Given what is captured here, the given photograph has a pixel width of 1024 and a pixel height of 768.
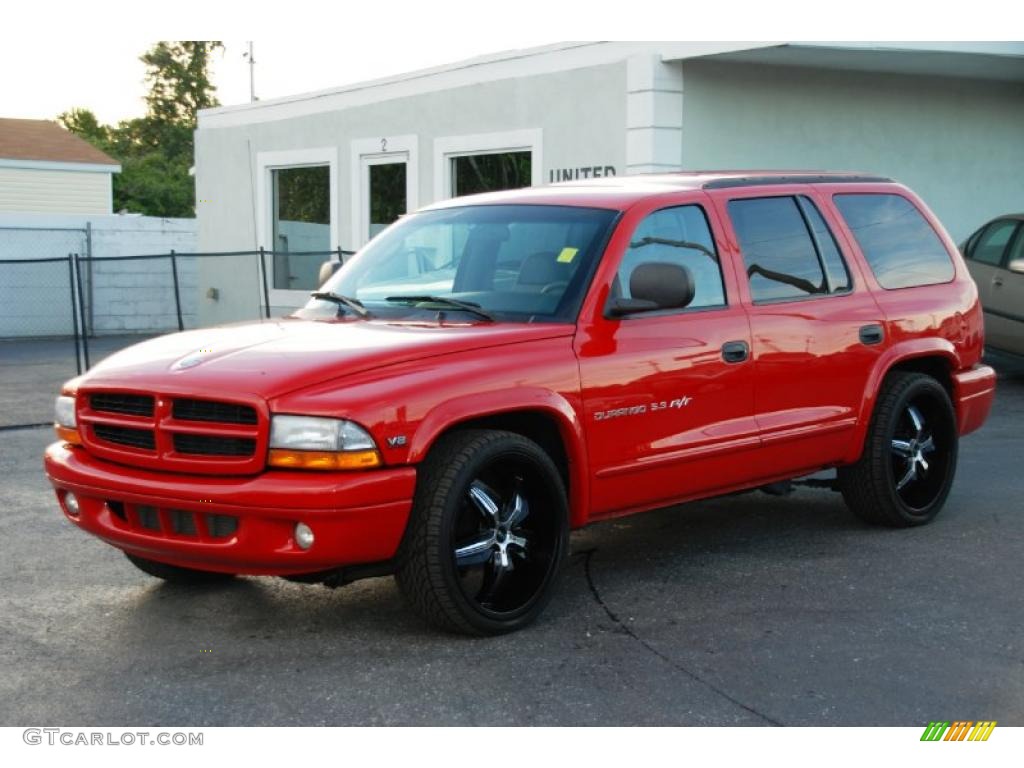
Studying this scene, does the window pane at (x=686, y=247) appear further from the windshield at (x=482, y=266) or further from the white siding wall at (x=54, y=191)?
the white siding wall at (x=54, y=191)

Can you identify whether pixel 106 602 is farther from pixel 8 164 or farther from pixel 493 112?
pixel 8 164

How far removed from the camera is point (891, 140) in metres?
15.8

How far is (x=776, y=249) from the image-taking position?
671cm

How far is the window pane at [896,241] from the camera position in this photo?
7.19 m

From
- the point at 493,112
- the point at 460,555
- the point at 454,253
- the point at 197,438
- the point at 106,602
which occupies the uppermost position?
the point at 493,112

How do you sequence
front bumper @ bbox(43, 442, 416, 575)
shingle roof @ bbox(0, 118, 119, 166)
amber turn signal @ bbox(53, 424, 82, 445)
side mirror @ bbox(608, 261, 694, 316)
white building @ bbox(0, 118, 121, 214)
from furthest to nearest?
1. shingle roof @ bbox(0, 118, 119, 166)
2. white building @ bbox(0, 118, 121, 214)
3. side mirror @ bbox(608, 261, 694, 316)
4. amber turn signal @ bbox(53, 424, 82, 445)
5. front bumper @ bbox(43, 442, 416, 575)

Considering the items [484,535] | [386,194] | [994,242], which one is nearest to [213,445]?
[484,535]

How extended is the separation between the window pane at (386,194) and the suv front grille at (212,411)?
12432 mm

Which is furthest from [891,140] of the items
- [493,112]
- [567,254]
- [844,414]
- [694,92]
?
[567,254]

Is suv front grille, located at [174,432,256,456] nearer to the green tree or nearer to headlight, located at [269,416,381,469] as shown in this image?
headlight, located at [269,416,381,469]

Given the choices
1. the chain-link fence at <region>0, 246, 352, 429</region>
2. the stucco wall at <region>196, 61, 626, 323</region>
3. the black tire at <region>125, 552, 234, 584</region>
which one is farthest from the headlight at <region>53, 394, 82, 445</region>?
the chain-link fence at <region>0, 246, 352, 429</region>

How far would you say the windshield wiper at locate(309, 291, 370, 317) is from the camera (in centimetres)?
618

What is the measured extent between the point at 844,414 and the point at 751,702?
2.47 metres
